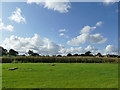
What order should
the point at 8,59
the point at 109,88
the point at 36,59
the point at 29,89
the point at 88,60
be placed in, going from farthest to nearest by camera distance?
the point at 88,60 → the point at 36,59 → the point at 8,59 → the point at 109,88 → the point at 29,89

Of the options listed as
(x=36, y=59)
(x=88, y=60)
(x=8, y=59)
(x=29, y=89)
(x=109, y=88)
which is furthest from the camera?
(x=88, y=60)

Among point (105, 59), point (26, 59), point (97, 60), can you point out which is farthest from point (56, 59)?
point (105, 59)

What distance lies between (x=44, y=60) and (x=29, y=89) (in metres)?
20.3

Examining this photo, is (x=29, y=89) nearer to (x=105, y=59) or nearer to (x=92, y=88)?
(x=92, y=88)

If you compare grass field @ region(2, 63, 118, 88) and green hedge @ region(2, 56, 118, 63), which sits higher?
grass field @ region(2, 63, 118, 88)

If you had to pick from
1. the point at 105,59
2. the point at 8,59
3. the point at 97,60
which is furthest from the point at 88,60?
the point at 8,59

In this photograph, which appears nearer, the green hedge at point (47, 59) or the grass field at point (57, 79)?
the grass field at point (57, 79)

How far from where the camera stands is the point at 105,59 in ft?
88.1

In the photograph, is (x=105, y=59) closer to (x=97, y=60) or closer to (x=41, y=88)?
(x=97, y=60)

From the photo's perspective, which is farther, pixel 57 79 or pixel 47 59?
pixel 47 59

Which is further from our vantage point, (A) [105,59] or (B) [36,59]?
(A) [105,59]

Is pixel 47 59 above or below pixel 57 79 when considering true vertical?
below

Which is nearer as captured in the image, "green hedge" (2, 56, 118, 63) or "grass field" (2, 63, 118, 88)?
"grass field" (2, 63, 118, 88)

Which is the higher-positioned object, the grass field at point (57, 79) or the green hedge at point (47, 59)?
the grass field at point (57, 79)
